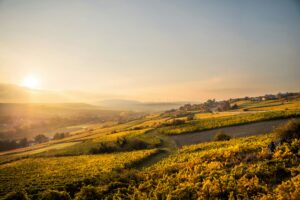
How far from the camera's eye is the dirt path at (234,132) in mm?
50763

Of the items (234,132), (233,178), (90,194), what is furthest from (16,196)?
(234,132)

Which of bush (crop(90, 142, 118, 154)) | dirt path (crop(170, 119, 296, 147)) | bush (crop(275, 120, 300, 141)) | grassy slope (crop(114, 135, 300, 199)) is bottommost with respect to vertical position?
bush (crop(90, 142, 118, 154))

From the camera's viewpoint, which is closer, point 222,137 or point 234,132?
point 222,137

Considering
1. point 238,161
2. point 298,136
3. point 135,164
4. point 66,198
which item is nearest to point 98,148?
point 135,164

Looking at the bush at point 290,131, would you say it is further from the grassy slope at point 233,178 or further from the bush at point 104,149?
the bush at point 104,149

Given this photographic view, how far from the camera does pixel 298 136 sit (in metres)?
32.0

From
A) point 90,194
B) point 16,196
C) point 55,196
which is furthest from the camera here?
point 16,196

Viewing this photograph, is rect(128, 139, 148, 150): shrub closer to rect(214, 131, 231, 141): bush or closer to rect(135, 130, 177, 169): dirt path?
rect(135, 130, 177, 169): dirt path

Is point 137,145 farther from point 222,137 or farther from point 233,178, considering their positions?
point 233,178

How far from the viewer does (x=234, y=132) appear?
53.7 m

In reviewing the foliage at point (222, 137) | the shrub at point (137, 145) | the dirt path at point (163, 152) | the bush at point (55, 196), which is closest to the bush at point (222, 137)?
the foliage at point (222, 137)

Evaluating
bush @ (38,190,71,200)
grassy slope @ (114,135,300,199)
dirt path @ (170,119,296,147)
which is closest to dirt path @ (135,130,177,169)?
dirt path @ (170,119,296,147)

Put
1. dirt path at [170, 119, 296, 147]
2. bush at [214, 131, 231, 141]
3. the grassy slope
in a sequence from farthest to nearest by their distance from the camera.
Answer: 1. dirt path at [170, 119, 296, 147]
2. bush at [214, 131, 231, 141]
3. the grassy slope

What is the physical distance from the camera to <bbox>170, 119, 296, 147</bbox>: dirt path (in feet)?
167
